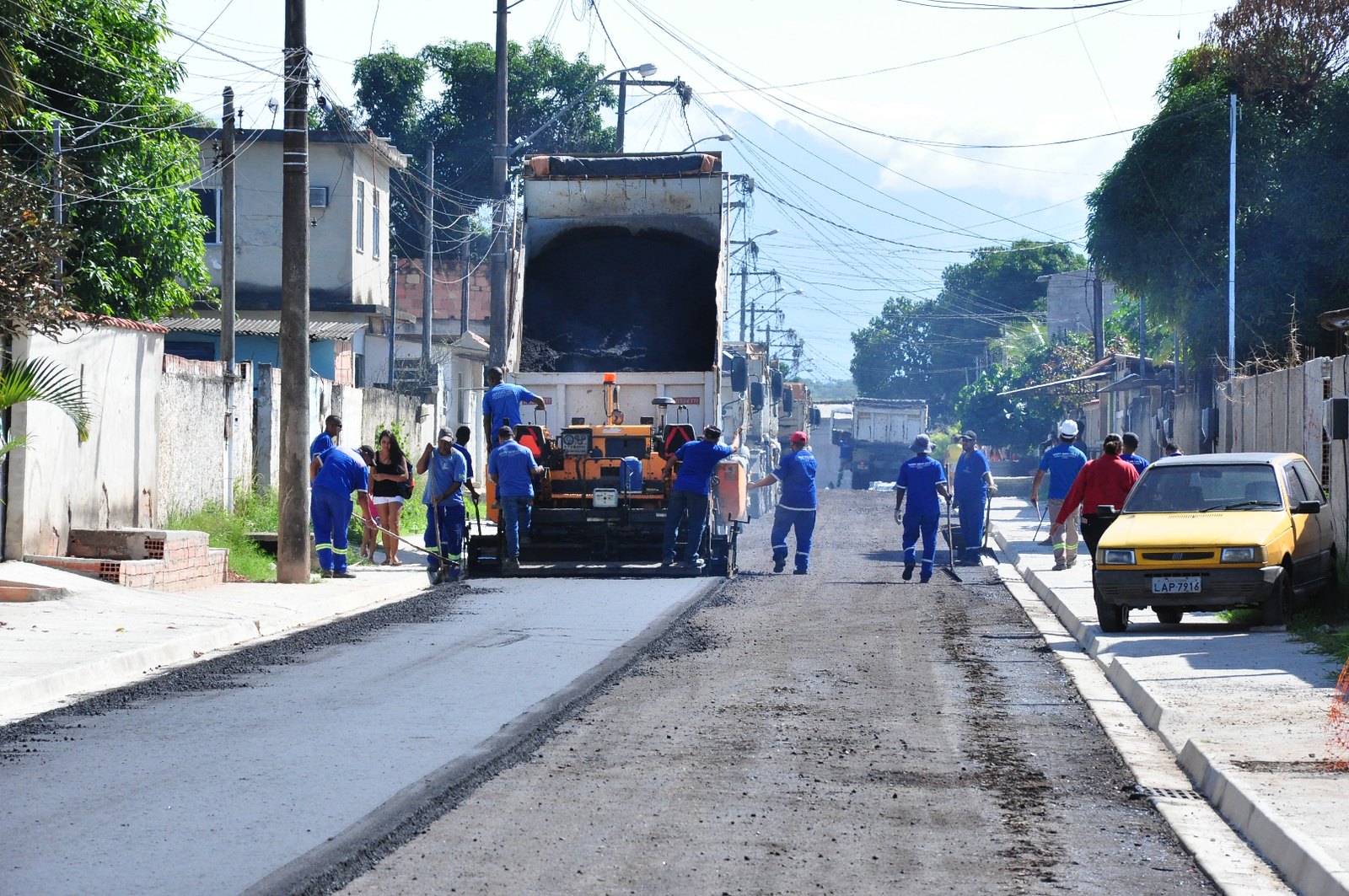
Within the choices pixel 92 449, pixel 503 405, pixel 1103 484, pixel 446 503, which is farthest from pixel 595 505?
pixel 1103 484

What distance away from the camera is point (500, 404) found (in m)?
19.6

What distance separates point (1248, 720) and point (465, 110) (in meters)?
53.5

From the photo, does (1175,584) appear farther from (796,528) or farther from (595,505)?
(796,528)

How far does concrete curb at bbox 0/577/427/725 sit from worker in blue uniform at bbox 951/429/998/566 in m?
7.84

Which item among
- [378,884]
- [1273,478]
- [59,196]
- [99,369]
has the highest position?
[59,196]

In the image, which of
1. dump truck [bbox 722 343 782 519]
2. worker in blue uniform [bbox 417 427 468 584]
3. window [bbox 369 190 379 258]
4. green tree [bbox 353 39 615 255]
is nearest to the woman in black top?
worker in blue uniform [bbox 417 427 468 584]

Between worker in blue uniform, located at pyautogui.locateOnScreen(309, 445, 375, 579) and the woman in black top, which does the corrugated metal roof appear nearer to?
the woman in black top

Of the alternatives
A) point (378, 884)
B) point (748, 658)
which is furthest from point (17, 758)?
point (748, 658)

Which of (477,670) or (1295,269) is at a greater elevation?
(1295,269)

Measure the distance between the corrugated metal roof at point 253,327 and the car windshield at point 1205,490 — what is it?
20.0 metres

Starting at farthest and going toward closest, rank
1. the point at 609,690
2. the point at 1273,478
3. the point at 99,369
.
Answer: the point at 99,369 < the point at 1273,478 < the point at 609,690

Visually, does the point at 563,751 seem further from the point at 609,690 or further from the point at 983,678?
the point at 983,678

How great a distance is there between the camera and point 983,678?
11781 mm

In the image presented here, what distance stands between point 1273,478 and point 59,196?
14030mm
